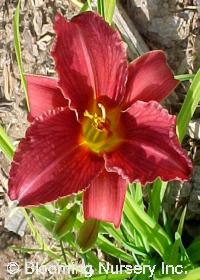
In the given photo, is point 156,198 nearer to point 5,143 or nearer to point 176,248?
point 176,248

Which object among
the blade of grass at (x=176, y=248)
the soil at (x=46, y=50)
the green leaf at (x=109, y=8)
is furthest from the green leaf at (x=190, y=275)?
the green leaf at (x=109, y=8)

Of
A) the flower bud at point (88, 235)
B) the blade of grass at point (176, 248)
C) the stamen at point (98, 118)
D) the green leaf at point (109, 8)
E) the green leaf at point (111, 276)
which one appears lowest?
the green leaf at point (111, 276)

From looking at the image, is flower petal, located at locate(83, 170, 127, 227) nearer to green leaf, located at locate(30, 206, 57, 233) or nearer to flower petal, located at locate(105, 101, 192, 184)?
flower petal, located at locate(105, 101, 192, 184)

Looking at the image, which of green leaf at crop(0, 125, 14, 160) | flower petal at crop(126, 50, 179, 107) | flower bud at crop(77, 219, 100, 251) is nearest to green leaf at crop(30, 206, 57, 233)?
green leaf at crop(0, 125, 14, 160)

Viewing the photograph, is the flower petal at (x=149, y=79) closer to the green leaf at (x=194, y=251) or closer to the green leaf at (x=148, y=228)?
the green leaf at (x=148, y=228)

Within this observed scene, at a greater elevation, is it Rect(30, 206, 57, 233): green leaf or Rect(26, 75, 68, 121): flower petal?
Rect(26, 75, 68, 121): flower petal

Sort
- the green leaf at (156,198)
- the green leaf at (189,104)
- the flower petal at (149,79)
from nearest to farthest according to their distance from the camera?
the flower petal at (149,79) < the green leaf at (189,104) < the green leaf at (156,198)

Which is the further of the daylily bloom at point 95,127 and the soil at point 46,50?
the soil at point 46,50

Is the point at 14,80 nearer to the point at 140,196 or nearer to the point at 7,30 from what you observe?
the point at 7,30

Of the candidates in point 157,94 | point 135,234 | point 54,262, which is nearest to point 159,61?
point 157,94
